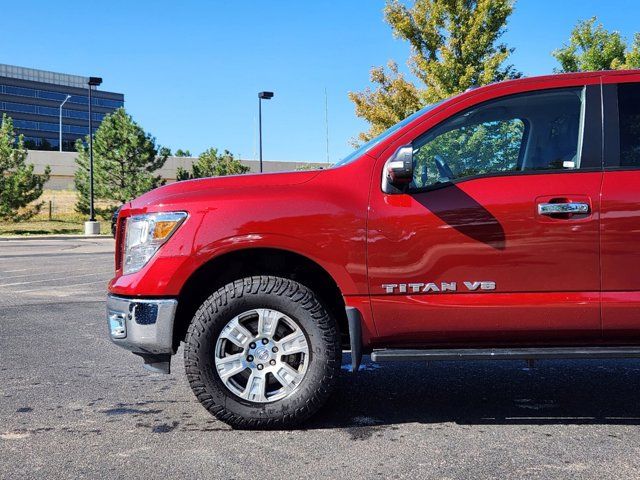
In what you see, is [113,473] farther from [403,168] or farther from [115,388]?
[403,168]

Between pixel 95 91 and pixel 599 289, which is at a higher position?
pixel 95 91

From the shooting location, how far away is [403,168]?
358cm

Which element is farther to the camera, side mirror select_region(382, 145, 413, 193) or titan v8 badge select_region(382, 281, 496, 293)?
titan v8 badge select_region(382, 281, 496, 293)

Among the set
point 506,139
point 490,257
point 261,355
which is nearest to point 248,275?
point 261,355

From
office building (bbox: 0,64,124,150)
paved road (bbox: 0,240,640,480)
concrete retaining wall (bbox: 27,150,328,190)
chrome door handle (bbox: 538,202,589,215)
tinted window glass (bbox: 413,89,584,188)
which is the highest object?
office building (bbox: 0,64,124,150)

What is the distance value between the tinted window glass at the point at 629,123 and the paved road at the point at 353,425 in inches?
61.3

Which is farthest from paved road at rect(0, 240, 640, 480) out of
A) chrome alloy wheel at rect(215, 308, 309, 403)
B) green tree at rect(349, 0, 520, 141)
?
green tree at rect(349, 0, 520, 141)

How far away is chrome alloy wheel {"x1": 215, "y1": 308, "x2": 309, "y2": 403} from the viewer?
3846mm

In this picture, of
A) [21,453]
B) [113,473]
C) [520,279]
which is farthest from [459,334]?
[21,453]

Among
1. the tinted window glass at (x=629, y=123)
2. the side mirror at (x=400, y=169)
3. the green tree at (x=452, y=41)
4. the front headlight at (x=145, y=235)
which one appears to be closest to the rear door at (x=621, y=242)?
the tinted window glass at (x=629, y=123)

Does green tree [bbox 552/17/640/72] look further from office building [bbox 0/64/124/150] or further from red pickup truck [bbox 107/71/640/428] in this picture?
office building [bbox 0/64/124/150]

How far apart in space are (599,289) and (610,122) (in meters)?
0.99

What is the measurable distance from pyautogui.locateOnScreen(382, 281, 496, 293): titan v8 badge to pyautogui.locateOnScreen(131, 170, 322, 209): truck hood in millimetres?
805

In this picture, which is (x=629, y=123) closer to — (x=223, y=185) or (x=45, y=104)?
(x=223, y=185)
